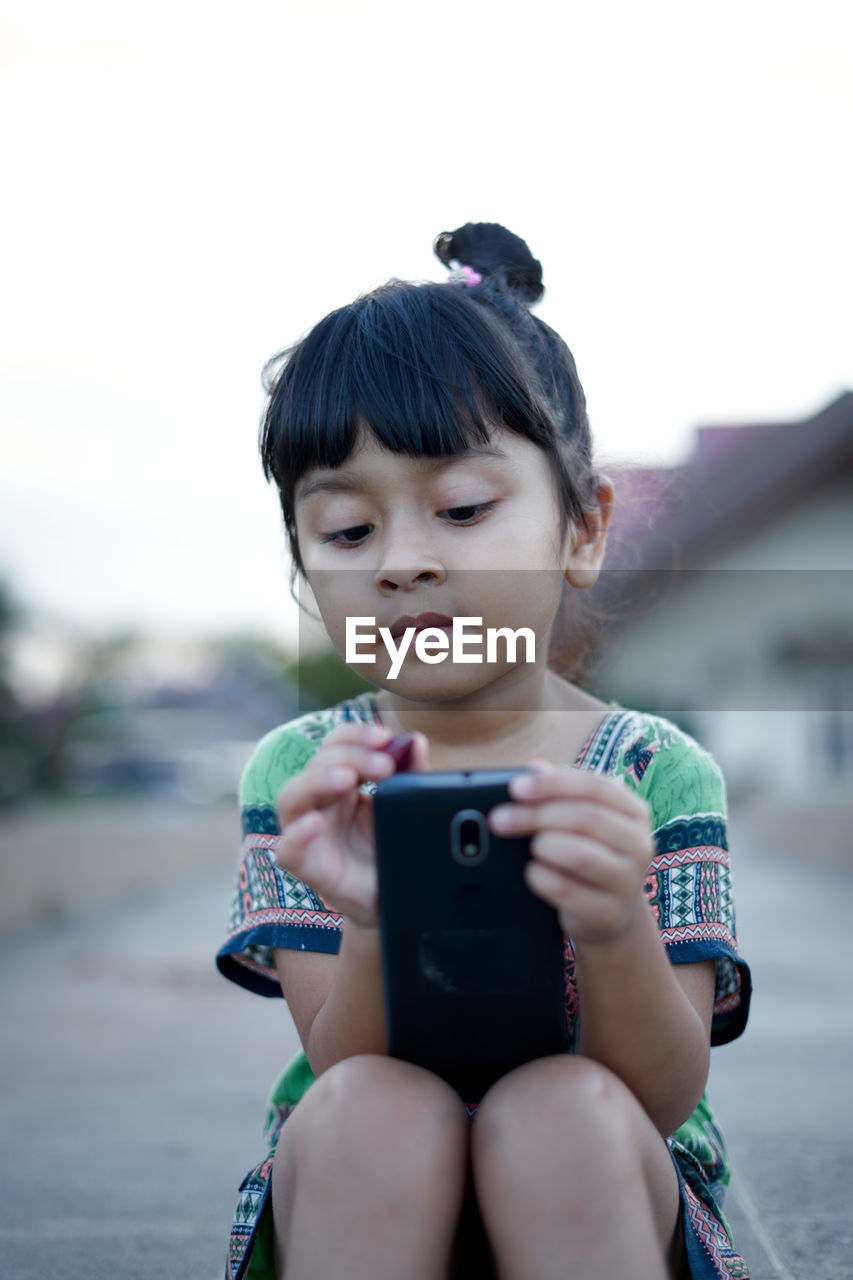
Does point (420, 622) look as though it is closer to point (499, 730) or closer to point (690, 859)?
point (499, 730)

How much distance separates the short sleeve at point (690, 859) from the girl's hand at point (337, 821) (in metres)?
0.46

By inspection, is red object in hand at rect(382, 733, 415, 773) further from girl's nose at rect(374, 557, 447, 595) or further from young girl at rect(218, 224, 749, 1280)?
girl's nose at rect(374, 557, 447, 595)

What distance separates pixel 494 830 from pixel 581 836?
0.28 feet

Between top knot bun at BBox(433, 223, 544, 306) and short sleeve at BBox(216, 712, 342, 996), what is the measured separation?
787mm

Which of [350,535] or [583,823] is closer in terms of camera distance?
[583,823]

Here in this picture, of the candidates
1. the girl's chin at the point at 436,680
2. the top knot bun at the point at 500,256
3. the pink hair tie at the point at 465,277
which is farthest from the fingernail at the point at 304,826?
the top knot bun at the point at 500,256

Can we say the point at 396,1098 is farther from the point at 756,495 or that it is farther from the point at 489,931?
the point at 756,495

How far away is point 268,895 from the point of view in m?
1.62

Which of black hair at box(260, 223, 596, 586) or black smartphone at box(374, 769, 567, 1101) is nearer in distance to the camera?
black smartphone at box(374, 769, 567, 1101)

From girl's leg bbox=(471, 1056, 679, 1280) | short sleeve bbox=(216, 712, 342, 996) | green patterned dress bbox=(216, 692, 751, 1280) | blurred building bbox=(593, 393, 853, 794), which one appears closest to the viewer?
girl's leg bbox=(471, 1056, 679, 1280)

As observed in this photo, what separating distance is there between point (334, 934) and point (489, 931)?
0.44 meters

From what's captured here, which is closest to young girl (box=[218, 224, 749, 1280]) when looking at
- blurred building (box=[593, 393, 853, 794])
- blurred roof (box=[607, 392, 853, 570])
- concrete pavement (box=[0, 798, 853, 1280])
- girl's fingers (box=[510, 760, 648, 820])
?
girl's fingers (box=[510, 760, 648, 820])

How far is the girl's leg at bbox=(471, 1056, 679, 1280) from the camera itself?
1050 millimetres

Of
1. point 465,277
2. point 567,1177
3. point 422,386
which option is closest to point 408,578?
point 422,386
